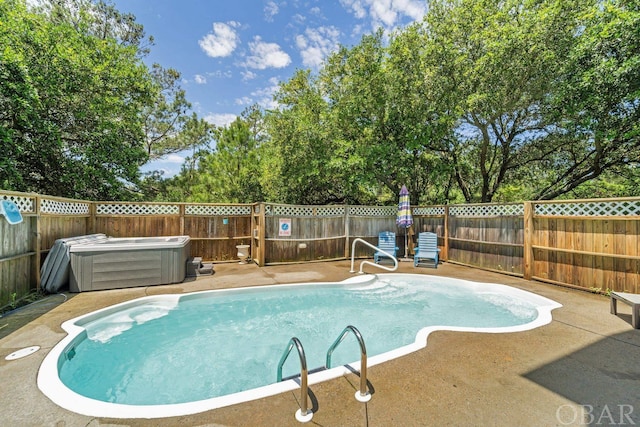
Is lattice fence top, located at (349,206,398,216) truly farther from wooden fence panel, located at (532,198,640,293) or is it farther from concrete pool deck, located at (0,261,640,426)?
concrete pool deck, located at (0,261,640,426)

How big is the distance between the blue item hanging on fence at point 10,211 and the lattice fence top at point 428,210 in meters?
8.92

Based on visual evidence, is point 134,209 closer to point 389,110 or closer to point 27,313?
point 27,313

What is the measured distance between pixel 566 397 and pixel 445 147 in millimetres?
9346

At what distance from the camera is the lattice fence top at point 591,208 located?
176 inches

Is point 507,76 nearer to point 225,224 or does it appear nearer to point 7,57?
point 225,224

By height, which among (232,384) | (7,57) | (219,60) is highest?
(219,60)

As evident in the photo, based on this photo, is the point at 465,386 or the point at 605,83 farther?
the point at 605,83

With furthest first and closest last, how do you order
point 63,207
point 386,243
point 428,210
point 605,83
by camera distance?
1. point 428,210
2. point 386,243
3. point 605,83
4. point 63,207

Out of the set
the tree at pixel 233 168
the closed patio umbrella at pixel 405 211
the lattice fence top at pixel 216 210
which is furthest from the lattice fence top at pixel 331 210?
the tree at pixel 233 168

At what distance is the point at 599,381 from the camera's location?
2.31 metres

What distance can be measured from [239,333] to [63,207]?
4645 millimetres

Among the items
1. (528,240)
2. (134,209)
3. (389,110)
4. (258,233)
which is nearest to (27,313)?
(134,209)

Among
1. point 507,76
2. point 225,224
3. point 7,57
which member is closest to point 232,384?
point 225,224

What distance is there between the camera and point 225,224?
309 inches
